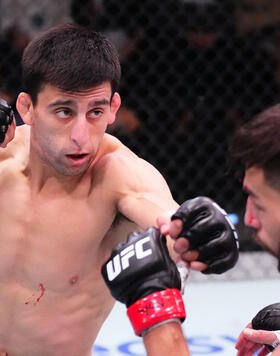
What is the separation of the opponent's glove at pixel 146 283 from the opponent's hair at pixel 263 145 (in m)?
0.20

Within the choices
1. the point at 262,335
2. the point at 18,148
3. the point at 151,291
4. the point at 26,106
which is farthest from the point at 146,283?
the point at 18,148

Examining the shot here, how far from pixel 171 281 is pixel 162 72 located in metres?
2.43

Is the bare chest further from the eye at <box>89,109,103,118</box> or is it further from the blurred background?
the blurred background

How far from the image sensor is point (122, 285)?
1100 mm

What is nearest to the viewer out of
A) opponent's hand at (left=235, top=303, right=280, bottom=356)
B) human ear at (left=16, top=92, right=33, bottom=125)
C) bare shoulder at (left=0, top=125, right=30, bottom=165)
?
opponent's hand at (left=235, top=303, right=280, bottom=356)

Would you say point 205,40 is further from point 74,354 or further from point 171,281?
point 171,281

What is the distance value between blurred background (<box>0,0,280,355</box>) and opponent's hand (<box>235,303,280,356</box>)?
1881mm

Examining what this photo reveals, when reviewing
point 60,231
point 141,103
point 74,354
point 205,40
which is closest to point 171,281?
point 60,231

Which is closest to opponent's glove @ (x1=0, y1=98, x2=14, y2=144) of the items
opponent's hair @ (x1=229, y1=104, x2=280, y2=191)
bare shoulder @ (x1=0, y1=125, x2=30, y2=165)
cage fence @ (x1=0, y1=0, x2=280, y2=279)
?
bare shoulder @ (x1=0, y1=125, x2=30, y2=165)

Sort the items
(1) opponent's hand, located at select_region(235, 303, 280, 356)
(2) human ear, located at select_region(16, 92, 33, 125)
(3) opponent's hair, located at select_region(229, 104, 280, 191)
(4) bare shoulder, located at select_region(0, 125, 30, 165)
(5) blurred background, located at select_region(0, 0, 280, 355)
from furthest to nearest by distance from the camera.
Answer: (5) blurred background, located at select_region(0, 0, 280, 355) → (4) bare shoulder, located at select_region(0, 125, 30, 165) → (2) human ear, located at select_region(16, 92, 33, 125) → (1) opponent's hand, located at select_region(235, 303, 280, 356) → (3) opponent's hair, located at select_region(229, 104, 280, 191)

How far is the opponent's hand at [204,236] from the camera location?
3.58ft

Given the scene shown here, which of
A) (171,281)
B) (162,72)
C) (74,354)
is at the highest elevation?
(162,72)

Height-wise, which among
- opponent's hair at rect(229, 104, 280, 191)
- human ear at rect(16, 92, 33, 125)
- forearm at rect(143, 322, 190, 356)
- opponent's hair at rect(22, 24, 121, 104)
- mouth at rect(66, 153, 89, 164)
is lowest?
forearm at rect(143, 322, 190, 356)

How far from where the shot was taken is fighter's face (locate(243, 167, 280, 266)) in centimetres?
106
